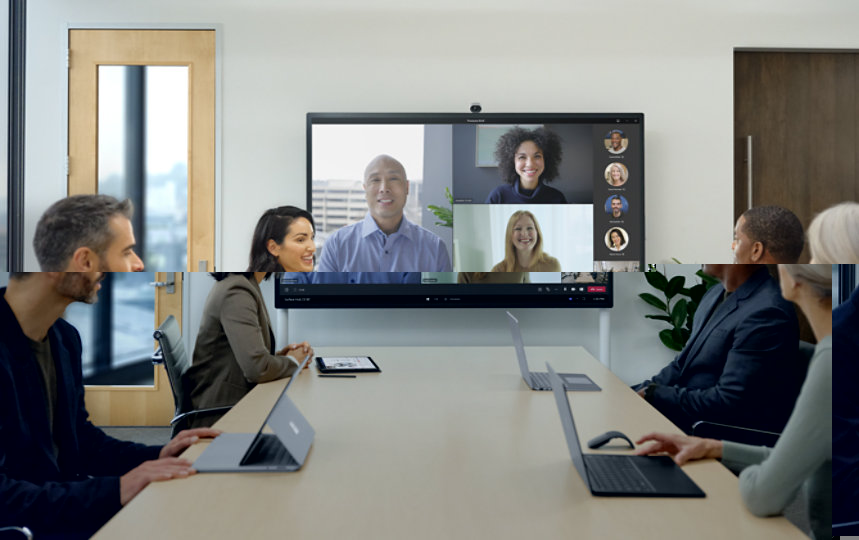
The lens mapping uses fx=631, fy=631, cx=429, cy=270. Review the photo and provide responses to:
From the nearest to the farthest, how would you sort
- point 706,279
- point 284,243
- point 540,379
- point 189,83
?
point 706,279, point 540,379, point 284,243, point 189,83

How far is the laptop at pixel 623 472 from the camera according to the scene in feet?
1.32

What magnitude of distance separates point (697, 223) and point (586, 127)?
1.35 ft

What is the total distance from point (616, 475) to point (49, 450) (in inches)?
14.8

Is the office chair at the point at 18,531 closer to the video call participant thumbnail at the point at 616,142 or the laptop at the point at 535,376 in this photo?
the laptop at the point at 535,376

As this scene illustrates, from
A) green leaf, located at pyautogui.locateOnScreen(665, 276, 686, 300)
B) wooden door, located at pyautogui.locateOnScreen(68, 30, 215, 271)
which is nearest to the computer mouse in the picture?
green leaf, located at pyautogui.locateOnScreen(665, 276, 686, 300)

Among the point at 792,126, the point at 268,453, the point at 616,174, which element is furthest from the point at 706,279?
the point at 792,126

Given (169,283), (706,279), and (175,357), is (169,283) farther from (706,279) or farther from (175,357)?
(706,279)

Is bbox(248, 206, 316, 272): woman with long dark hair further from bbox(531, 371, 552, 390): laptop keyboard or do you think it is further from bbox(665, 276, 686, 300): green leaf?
bbox(665, 276, 686, 300): green leaf

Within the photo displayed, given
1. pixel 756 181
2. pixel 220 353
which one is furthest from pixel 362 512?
pixel 756 181

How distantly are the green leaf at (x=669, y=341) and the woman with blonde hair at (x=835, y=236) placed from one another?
0.13 meters

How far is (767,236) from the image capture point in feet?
1.34

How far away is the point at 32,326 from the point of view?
41 cm

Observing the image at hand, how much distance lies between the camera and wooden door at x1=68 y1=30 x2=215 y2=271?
1764 millimetres

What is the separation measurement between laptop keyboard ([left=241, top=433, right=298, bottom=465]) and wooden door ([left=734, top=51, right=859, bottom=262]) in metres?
1.69
